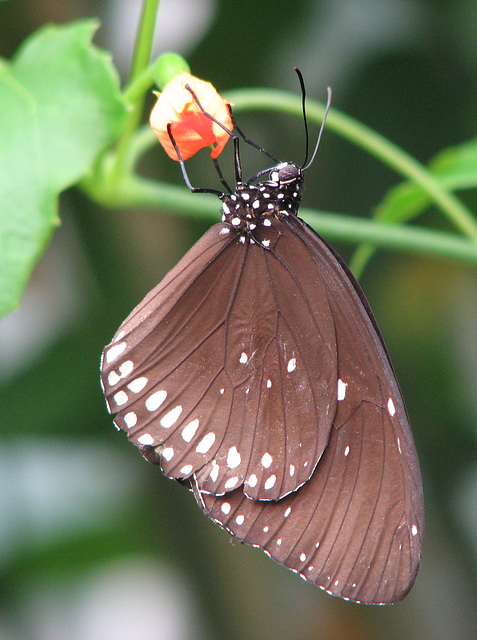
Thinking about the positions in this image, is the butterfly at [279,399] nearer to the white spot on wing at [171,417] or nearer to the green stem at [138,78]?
the white spot on wing at [171,417]

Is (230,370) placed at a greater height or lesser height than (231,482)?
greater

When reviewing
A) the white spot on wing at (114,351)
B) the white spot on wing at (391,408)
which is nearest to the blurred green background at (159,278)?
the white spot on wing at (114,351)

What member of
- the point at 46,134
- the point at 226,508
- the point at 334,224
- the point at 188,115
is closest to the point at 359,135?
the point at 334,224

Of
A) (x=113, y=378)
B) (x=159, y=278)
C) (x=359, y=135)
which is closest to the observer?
(x=113, y=378)

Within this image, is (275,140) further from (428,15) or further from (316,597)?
(316,597)

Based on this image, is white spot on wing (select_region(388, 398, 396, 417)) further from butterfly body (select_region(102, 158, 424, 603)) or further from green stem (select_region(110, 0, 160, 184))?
green stem (select_region(110, 0, 160, 184))

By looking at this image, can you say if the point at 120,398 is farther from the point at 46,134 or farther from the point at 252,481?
the point at 46,134
